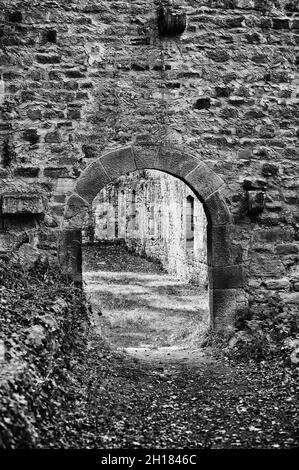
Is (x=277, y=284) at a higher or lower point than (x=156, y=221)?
lower

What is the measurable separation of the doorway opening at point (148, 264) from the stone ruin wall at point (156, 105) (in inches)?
55.7

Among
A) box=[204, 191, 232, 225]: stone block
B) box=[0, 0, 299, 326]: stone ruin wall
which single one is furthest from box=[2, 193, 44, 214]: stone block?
box=[204, 191, 232, 225]: stone block

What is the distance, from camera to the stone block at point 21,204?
770 centimetres

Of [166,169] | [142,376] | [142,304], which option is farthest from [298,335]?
[142,304]

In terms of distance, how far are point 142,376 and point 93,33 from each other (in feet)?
13.1

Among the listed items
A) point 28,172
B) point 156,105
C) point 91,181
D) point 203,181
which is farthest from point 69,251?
point 156,105

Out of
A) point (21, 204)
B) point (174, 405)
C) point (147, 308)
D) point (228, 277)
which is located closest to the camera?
point (174, 405)

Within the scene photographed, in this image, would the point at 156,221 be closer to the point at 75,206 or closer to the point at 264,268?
the point at 264,268

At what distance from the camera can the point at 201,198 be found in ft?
26.1

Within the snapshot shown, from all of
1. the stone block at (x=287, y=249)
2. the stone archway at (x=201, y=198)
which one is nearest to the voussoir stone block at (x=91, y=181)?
the stone archway at (x=201, y=198)

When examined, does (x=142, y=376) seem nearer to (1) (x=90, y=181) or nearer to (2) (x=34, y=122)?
(1) (x=90, y=181)

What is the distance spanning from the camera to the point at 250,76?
804 cm

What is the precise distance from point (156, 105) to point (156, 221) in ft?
40.1

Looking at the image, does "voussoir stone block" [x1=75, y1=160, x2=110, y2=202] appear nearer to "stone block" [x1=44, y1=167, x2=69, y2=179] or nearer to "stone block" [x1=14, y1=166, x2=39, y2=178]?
"stone block" [x1=44, y1=167, x2=69, y2=179]
